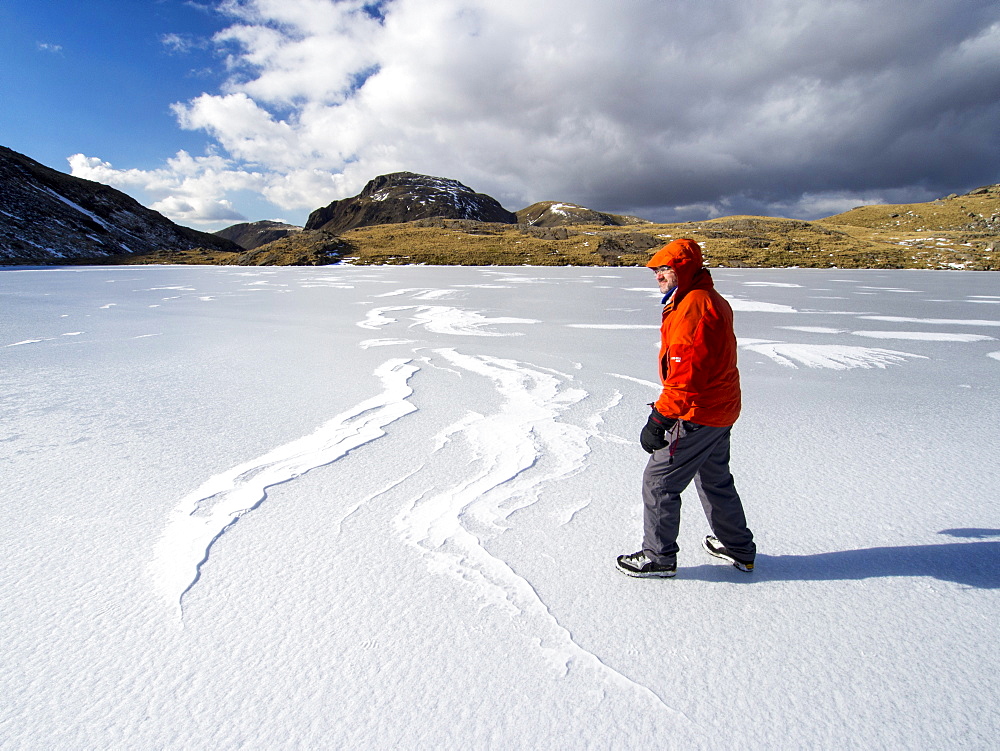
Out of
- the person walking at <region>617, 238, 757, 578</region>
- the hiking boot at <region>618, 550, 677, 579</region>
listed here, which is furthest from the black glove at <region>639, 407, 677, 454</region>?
the hiking boot at <region>618, 550, 677, 579</region>

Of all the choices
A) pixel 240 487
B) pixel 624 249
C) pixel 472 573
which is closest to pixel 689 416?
pixel 472 573

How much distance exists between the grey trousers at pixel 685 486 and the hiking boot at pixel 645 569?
0.09ft

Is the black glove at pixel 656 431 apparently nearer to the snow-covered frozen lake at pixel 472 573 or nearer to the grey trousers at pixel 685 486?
the grey trousers at pixel 685 486

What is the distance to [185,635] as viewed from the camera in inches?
78.5

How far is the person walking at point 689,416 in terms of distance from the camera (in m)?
2.21

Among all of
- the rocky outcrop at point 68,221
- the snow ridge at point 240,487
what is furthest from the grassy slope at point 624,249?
the snow ridge at point 240,487

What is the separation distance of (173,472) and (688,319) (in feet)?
10.8

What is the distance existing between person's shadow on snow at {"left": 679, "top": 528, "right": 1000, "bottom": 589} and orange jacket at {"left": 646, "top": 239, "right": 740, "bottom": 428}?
2.47ft

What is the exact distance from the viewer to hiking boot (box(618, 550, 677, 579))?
2395 millimetres

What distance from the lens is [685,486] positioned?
7.66 ft

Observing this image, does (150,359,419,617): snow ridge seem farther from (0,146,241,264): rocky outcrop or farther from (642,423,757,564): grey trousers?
(0,146,241,264): rocky outcrop

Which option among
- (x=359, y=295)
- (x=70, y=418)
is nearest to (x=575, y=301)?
(x=359, y=295)

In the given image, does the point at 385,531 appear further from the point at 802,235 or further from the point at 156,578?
the point at 802,235

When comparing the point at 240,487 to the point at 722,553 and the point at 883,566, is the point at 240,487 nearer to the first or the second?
the point at 722,553
